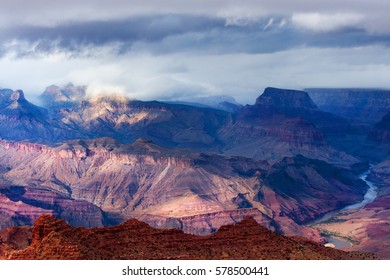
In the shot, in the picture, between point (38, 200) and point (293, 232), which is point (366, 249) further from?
point (38, 200)

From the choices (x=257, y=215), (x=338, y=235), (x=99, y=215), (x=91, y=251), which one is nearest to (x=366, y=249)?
(x=338, y=235)

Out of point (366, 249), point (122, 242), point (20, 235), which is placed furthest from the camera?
point (366, 249)

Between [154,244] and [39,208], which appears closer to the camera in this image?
[154,244]

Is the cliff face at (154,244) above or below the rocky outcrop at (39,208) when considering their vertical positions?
above

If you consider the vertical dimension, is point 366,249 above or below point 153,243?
below

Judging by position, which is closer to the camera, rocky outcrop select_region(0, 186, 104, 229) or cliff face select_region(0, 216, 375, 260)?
cliff face select_region(0, 216, 375, 260)

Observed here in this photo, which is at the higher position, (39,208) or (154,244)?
(154,244)

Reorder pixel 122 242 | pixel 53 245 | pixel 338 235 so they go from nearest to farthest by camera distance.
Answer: pixel 53 245
pixel 122 242
pixel 338 235

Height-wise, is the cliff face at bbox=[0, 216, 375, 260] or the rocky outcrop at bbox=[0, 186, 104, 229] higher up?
the cliff face at bbox=[0, 216, 375, 260]
